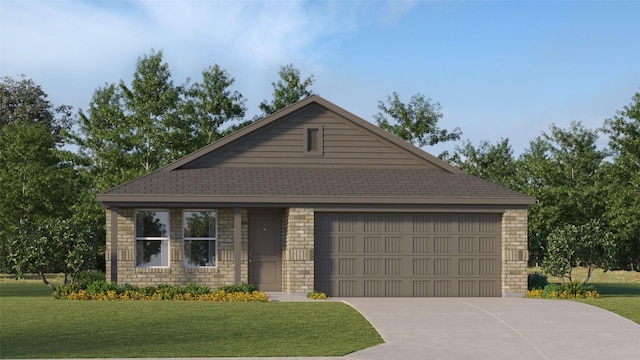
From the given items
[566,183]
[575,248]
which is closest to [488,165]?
[566,183]

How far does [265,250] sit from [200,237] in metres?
2.05

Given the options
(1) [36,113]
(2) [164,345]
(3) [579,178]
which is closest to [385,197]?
(2) [164,345]

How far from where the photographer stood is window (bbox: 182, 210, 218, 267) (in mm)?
26359

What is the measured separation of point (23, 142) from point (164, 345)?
3463 centimetres

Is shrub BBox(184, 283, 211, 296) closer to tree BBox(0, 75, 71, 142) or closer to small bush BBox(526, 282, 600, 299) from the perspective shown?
small bush BBox(526, 282, 600, 299)

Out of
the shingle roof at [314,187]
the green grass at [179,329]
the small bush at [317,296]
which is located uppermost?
the shingle roof at [314,187]

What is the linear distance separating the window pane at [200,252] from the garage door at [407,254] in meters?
3.21

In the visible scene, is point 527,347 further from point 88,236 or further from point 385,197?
point 88,236

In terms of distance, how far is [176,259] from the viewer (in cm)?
2617

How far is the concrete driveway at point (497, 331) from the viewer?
51.5 feet

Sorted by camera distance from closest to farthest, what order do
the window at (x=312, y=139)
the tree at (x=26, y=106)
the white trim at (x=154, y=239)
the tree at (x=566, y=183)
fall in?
the white trim at (x=154, y=239)
the window at (x=312, y=139)
the tree at (x=566, y=183)
the tree at (x=26, y=106)

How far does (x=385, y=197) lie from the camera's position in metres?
25.5

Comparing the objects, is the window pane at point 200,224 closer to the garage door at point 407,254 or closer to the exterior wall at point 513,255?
the garage door at point 407,254

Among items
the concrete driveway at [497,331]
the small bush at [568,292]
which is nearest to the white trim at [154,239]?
the concrete driveway at [497,331]
